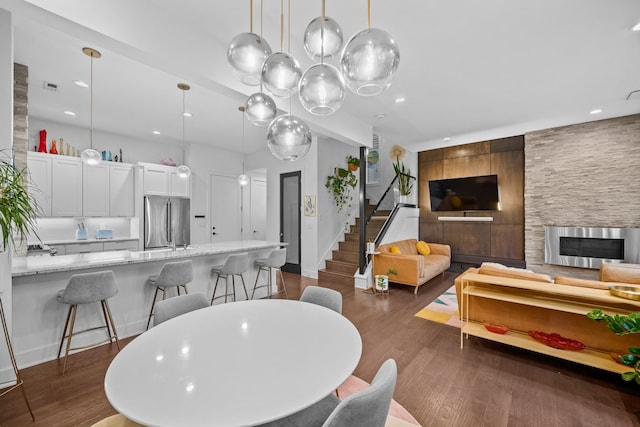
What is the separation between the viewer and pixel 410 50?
9.40 feet

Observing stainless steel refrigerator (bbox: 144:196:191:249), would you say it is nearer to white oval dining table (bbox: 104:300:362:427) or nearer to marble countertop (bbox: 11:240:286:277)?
marble countertop (bbox: 11:240:286:277)

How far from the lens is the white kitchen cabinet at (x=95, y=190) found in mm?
5062

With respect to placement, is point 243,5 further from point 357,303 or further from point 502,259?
point 502,259

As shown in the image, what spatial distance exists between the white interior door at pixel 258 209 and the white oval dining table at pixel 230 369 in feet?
20.3

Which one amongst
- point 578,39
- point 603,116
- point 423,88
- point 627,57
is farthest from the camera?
point 603,116

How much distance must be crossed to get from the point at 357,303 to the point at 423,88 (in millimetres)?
3300

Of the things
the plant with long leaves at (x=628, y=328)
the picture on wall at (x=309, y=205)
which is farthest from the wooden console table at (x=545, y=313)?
the picture on wall at (x=309, y=205)

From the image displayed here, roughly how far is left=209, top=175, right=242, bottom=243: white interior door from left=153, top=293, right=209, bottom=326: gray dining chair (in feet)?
16.2

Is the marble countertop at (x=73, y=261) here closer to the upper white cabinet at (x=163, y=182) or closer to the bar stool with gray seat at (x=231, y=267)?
the bar stool with gray seat at (x=231, y=267)

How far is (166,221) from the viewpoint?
600cm

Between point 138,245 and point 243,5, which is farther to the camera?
point 138,245

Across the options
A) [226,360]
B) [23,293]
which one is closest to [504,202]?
[226,360]

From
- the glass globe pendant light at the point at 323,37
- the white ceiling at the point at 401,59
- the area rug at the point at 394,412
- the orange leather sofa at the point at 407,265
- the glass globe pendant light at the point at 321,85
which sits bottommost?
the area rug at the point at 394,412

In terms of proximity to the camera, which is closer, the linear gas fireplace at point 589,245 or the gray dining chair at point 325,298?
the gray dining chair at point 325,298
